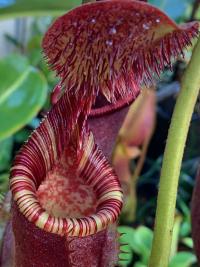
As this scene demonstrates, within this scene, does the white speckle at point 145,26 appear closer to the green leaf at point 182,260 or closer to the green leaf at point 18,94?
the green leaf at point 18,94

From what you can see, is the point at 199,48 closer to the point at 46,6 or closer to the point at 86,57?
the point at 86,57

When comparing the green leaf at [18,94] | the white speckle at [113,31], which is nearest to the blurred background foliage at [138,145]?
the green leaf at [18,94]

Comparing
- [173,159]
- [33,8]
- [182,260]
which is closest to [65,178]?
[173,159]

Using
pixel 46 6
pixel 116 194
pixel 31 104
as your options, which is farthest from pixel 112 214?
pixel 46 6

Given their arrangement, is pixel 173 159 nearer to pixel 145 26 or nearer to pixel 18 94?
pixel 145 26

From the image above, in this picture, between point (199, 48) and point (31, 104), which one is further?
point (31, 104)

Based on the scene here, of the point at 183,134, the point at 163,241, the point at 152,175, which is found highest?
the point at 183,134

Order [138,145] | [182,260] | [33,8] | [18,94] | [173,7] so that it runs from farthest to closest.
→ [138,145] < [173,7] < [182,260] < [33,8] < [18,94]
